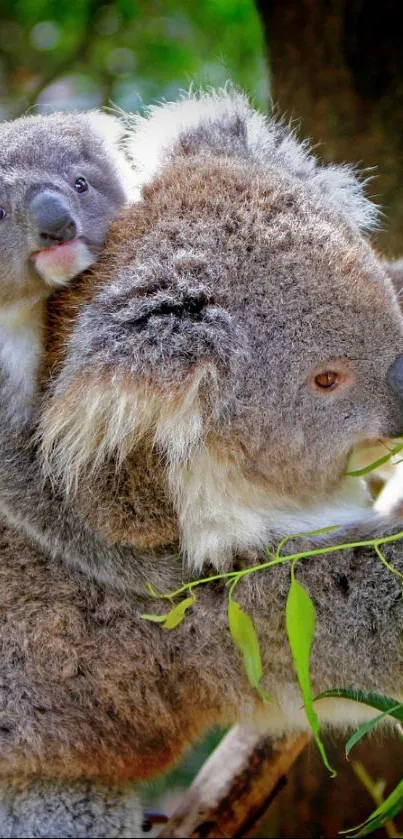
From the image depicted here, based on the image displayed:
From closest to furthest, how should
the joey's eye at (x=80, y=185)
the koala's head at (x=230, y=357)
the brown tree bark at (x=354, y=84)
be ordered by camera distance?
1. the koala's head at (x=230, y=357)
2. the joey's eye at (x=80, y=185)
3. the brown tree bark at (x=354, y=84)

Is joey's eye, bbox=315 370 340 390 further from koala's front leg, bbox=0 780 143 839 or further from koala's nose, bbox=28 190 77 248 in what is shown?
koala's front leg, bbox=0 780 143 839

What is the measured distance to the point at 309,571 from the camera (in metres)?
2.12

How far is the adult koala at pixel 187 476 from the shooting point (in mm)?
1971

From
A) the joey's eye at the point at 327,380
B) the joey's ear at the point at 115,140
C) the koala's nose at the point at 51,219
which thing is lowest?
the joey's eye at the point at 327,380

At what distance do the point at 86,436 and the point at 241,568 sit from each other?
50cm

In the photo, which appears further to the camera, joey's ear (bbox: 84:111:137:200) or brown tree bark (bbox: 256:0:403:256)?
brown tree bark (bbox: 256:0:403:256)

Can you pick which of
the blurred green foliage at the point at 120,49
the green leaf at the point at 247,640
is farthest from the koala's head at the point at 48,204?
the blurred green foliage at the point at 120,49

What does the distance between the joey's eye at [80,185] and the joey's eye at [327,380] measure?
2.49ft

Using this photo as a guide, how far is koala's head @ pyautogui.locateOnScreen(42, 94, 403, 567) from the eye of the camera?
1935 millimetres

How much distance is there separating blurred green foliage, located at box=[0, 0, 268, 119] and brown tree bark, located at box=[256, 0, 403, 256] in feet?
1.57

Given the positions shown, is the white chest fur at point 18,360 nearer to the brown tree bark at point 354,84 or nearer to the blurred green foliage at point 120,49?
the brown tree bark at point 354,84

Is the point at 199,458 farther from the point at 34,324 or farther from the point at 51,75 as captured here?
the point at 51,75

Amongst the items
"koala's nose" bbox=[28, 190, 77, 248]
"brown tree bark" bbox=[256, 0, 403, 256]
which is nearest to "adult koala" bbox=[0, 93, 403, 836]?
"koala's nose" bbox=[28, 190, 77, 248]

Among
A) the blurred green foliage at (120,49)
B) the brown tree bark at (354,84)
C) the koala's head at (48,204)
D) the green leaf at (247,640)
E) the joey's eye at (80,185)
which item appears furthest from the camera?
the blurred green foliage at (120,49)
